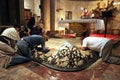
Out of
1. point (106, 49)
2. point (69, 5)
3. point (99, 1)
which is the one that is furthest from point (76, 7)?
point (106, 49)

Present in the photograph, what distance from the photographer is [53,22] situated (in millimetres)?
8328

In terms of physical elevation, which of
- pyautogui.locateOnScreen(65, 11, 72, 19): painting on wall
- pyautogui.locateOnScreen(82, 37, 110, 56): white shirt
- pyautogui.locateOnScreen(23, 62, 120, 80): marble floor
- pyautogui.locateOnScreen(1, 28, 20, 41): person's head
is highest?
pyautogui.locateOnScreen(65, 11, 72, 19): painting on wall

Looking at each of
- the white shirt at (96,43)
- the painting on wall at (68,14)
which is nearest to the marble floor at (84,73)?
the white shirt at (96,43)

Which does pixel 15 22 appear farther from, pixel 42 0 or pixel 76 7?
pixel 76 7

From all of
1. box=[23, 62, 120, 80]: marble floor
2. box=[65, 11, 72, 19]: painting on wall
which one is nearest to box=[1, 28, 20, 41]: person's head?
box=[23, 62, 120, 80]: marble floor

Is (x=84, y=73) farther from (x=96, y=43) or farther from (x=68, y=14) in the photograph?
(x=68, y=14)

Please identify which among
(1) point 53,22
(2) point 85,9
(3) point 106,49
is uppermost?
(2) point 85,9

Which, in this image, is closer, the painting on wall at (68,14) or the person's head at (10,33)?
the person's head at (10,33)

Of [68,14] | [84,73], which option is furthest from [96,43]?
[68,14]

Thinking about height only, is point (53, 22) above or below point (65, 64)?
above

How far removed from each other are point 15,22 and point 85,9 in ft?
16.5

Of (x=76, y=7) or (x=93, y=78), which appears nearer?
(x=93, y=78)

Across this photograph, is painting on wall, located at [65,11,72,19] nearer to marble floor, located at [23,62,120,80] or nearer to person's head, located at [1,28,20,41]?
person's head, located at [1,28,20,41]

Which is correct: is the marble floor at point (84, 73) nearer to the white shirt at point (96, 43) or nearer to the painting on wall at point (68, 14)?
the white shirt at point (96, 43)
